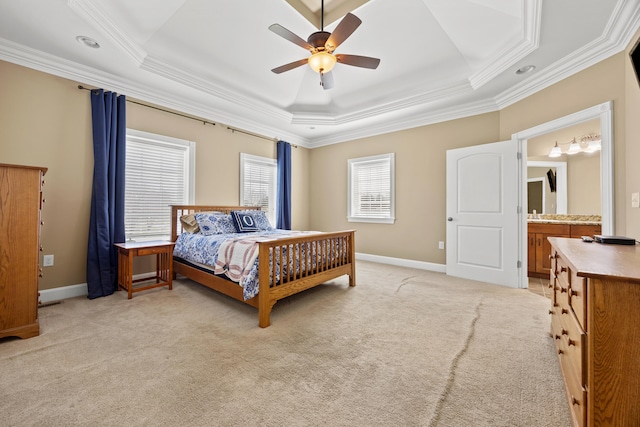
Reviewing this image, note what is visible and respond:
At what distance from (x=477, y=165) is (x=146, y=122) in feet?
15.5

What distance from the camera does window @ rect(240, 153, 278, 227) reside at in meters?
4.83

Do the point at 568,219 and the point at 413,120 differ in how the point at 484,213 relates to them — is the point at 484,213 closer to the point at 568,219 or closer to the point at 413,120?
the point at 568,219

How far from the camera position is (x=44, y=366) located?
1732 millimetres

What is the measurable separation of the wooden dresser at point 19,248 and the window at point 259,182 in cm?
281

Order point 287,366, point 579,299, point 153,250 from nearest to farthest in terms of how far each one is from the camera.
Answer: point 579,299 → point 287,366 → point 153,250

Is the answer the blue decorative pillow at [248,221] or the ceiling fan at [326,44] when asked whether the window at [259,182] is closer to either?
Result: the blue decorative pillow at [248,221]

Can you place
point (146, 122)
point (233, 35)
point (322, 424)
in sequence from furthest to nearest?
1. point (146, 122)
2. point (233, 35)
3. point (322, 424)

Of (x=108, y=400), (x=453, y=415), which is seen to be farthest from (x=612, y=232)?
(x=108, y=400)

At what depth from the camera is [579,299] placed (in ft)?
3.86

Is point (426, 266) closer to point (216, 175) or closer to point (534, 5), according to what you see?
point (534, 5)

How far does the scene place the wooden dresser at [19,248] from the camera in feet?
6.56

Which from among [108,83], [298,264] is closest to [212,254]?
[298,264]

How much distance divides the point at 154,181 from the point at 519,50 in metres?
4.75

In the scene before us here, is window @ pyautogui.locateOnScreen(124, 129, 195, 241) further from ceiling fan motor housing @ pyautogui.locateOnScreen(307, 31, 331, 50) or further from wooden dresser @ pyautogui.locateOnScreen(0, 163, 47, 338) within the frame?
ceiling fan motor housing @ pyautogui.locateOnScreen(307, 31, 331, 50)
